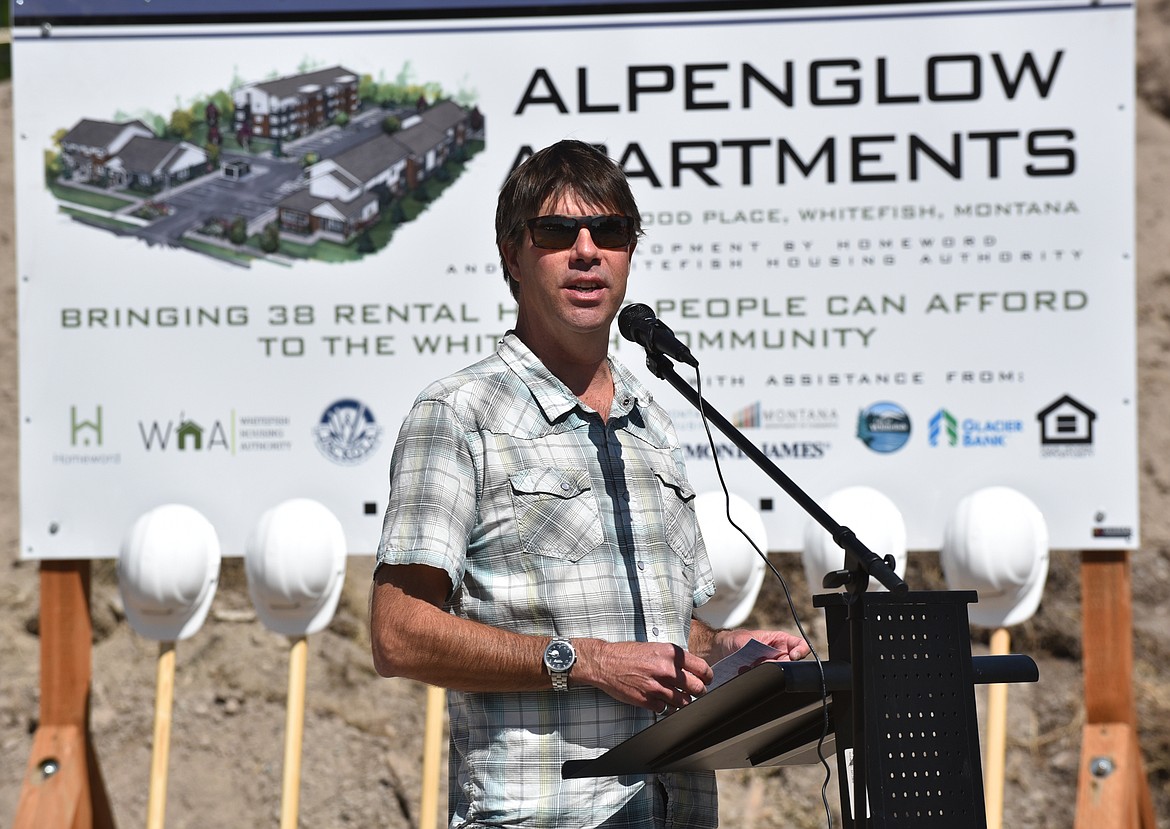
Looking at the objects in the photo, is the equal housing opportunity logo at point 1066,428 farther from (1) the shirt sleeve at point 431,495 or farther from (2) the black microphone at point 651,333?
(1) the shirt sleeve at point 431,495

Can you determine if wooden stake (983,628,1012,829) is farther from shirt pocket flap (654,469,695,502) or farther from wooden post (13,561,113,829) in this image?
wooden post (13,561,113,829)

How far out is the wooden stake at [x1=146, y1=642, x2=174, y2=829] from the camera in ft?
10.5

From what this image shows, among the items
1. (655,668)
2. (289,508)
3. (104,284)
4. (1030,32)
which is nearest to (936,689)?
(655,668)

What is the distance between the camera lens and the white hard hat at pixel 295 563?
10.2 ft

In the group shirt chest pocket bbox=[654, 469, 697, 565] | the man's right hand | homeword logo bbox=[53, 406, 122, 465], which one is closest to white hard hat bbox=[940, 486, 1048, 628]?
shirt chest pocket bbox=[654, 469, 697, 565]

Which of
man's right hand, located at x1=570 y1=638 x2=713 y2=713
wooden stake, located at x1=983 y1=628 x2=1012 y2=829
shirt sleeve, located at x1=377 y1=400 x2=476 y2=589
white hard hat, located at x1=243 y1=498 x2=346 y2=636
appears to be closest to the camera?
man's right hand, located at x1=570 y1=638 x2=713 y2=713

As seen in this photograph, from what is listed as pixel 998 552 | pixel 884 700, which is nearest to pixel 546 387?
pixel 884 700

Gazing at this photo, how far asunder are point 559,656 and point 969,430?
1807mm

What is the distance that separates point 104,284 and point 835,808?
2.83 m

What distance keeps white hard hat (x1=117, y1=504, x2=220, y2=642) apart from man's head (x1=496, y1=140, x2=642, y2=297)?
1597 mm

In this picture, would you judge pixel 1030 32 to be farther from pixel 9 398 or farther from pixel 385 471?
pixel 9 398

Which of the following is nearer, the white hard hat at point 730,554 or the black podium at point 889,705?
the black podium at point 889,705

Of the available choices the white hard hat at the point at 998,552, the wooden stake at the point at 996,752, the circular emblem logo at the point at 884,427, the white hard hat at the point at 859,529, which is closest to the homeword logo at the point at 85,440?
the white hard hat at the point at 859,529

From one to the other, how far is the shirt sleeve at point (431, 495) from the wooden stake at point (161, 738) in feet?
5.73
